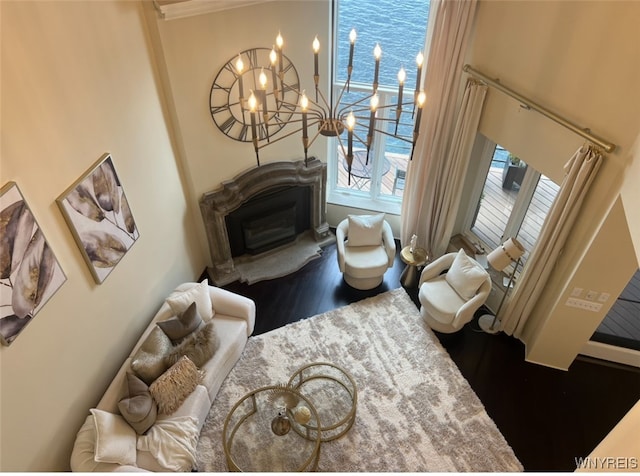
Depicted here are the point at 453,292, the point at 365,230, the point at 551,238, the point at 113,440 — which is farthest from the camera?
the point at 365,230

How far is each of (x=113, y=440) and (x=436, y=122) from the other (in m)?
4.45

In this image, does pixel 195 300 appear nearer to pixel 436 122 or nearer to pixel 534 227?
pixel 436 122

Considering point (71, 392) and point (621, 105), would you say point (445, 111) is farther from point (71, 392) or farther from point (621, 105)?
point (71, 392)

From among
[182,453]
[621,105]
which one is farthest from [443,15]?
[182,453]

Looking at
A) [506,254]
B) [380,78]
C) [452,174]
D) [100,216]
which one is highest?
[380,78]

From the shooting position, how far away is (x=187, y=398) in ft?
13.3

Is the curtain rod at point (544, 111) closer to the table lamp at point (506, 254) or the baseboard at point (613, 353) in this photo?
the table lamp at point (506, 254)

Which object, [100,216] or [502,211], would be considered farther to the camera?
[502,211]

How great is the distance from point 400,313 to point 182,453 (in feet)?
9.30

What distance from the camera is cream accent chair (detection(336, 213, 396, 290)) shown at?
5457 mm

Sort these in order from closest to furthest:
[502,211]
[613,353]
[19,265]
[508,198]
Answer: [19,265]
[613,353]
[508,198]
[502,211]

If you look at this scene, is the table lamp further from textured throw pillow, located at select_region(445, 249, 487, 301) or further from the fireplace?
the fireplace

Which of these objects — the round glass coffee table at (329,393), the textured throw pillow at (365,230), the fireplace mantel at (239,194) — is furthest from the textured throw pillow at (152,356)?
the textured throw pillow at (365,230)

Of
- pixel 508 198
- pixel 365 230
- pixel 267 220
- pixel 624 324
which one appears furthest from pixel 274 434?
pixel 624 324
